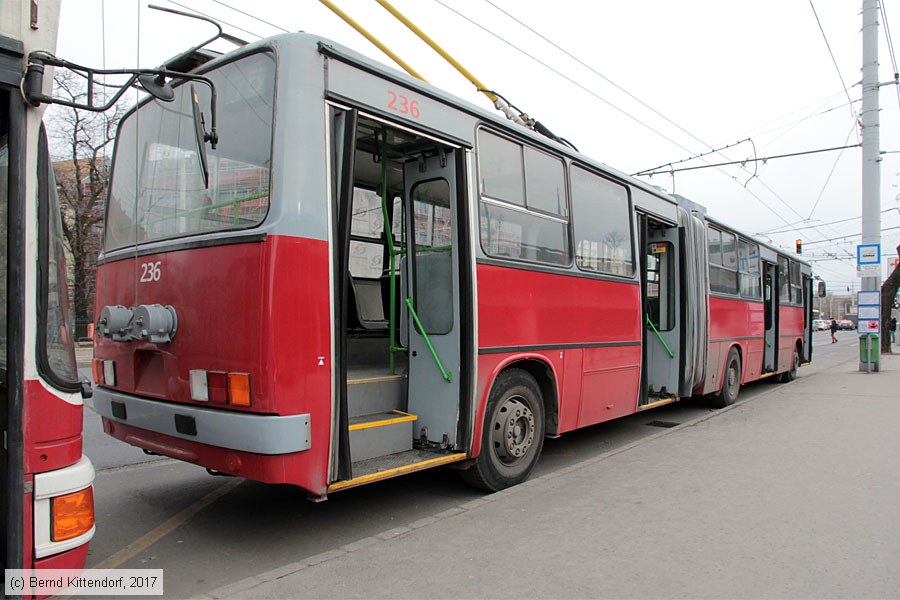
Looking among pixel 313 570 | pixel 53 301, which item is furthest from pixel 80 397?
pixel 313 570

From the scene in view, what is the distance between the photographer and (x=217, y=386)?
3.86m

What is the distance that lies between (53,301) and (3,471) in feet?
2.78

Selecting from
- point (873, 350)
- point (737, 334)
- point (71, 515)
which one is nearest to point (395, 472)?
point (71, 515)

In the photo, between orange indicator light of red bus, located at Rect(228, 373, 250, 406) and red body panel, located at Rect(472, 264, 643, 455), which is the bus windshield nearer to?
orange indicator light of red bus, located at Rect(228, 373, 250, 406)

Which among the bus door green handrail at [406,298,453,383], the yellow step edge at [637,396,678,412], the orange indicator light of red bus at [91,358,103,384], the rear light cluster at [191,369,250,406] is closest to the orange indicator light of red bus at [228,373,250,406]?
the rear light cluster at [191,369,250,406]

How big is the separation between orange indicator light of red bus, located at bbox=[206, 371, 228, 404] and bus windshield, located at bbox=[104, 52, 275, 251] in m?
0.92

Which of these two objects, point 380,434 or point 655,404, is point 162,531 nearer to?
point 380,434

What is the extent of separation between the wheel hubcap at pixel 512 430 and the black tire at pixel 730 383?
6144 millimetres

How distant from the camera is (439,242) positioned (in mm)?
5234

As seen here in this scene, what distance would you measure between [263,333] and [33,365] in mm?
1171

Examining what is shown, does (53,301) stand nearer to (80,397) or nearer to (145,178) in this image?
(80,397)

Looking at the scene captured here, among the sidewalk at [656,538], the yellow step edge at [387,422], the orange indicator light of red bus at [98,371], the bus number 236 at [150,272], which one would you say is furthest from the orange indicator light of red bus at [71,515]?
the orange indicator light of red bus at [98,371]

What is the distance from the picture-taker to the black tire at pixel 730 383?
34.7ft

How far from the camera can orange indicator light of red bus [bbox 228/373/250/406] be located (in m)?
3.70
